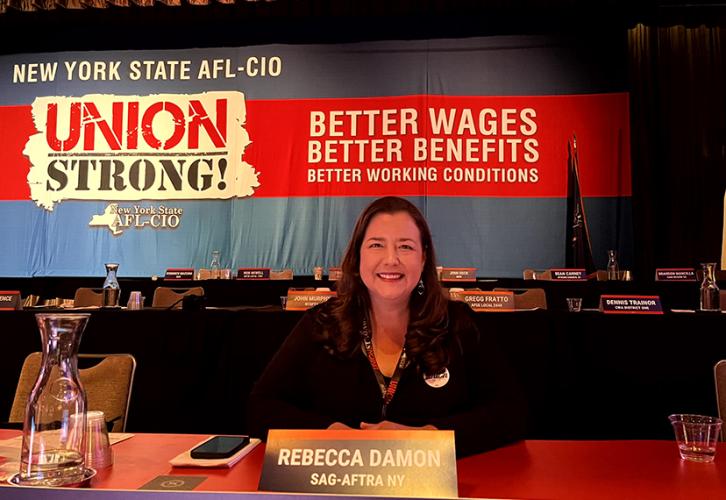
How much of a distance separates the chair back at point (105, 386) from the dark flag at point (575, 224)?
5147mm

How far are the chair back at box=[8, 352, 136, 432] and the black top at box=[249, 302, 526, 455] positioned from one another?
570mm

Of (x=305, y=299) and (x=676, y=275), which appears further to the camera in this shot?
(x=676, y=275)

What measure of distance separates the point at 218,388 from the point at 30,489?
2.02 m

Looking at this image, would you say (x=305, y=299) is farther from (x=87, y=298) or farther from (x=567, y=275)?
(x=567, y=275)

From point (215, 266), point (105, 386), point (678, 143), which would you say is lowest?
point (105, 386)

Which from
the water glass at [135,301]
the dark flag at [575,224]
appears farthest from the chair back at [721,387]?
the dark flag at [575,224]

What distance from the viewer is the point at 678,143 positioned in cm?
613

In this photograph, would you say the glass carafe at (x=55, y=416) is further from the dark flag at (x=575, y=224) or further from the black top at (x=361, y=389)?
the dark flag at (x=575, y=224)

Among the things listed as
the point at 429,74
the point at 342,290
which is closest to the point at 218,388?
the point at 342,290

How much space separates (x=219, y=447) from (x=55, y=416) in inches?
11.3

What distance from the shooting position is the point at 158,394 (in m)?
2.63

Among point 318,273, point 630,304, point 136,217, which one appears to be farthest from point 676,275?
point 136,217

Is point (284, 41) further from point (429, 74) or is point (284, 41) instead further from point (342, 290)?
point (342, 290)

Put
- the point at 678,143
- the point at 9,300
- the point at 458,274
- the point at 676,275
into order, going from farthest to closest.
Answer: the point at 678,143 < the point at 458,274 < the point at 676,275 < the point at 9,300
